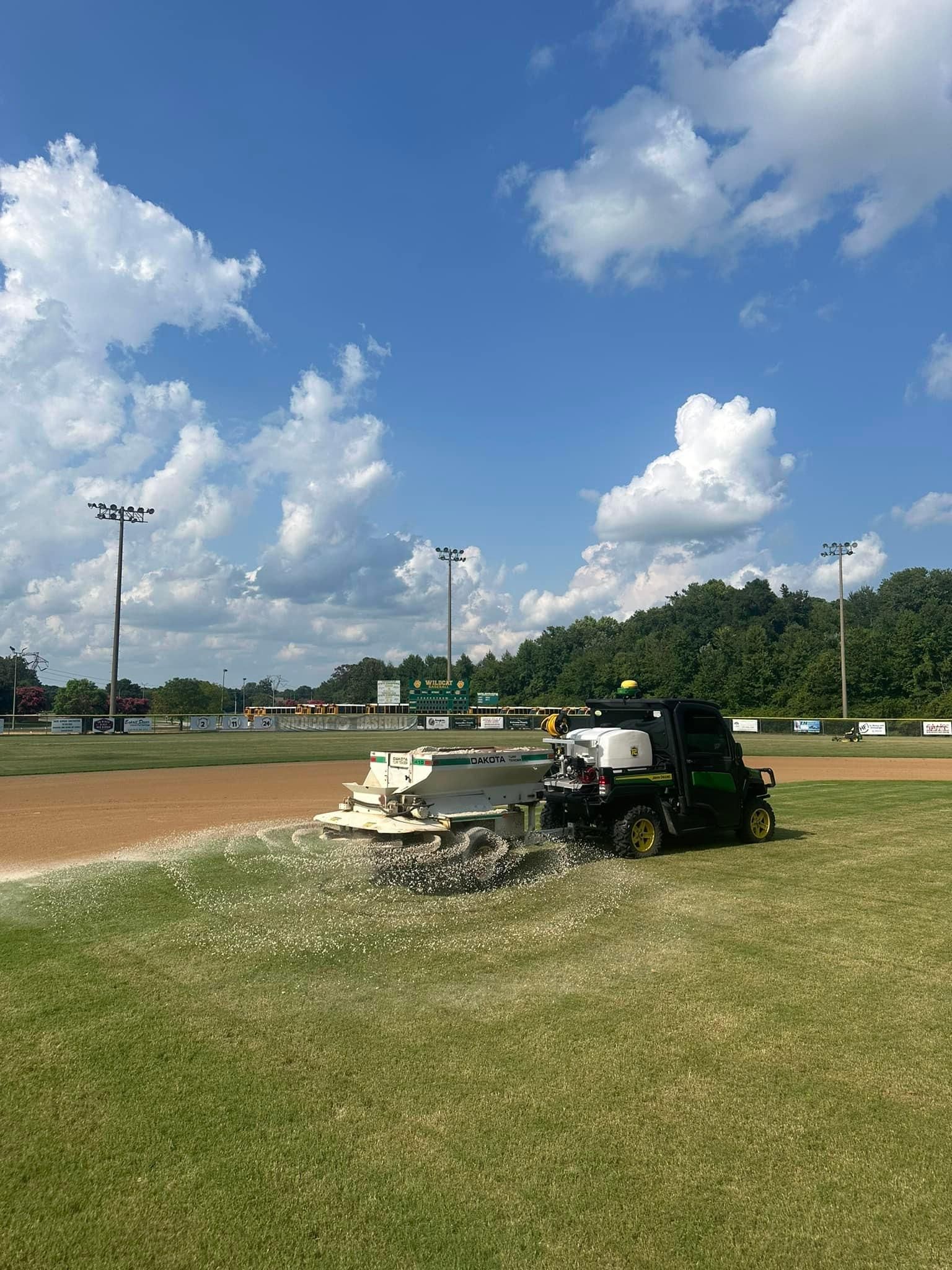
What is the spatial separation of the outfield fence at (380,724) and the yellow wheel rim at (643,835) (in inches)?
1801

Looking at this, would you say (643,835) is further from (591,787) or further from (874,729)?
(874,729)

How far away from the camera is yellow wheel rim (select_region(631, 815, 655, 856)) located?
416 inches

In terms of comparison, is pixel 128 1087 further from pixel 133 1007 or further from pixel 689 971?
pixel 689 971

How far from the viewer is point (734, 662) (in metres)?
101

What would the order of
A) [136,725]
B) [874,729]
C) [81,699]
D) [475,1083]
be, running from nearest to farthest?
[475,1083] < [874,729] < [136,725] < [81,699]

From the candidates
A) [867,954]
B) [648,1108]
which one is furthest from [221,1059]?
[867,954]

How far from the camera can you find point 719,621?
436 feet

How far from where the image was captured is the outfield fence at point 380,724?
6012 centimetres

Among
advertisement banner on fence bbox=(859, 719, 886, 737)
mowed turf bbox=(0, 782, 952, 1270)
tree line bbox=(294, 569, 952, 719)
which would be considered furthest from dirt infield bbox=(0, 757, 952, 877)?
tree line bbox=(294, 569, 952, 719)

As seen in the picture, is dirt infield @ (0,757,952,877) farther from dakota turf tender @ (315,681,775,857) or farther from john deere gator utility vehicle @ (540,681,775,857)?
john deere gator utility vehicle @ (540,681,775,857)

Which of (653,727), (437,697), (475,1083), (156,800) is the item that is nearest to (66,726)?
(437,697)

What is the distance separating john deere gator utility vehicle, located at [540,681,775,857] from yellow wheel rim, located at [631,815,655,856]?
1 cm

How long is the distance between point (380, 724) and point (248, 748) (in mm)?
37939

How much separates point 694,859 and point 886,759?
2913 cm
